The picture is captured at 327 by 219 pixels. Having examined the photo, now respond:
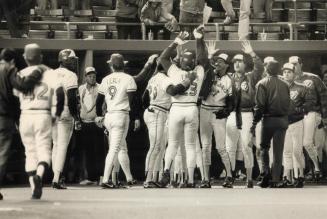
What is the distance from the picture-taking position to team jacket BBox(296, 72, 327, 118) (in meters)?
19.4

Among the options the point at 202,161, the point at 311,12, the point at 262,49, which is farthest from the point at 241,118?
the point at 311,12

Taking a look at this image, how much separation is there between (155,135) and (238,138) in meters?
1.54

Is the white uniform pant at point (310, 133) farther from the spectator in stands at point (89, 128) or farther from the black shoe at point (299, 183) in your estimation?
the spectator in stands at point (89, 128)

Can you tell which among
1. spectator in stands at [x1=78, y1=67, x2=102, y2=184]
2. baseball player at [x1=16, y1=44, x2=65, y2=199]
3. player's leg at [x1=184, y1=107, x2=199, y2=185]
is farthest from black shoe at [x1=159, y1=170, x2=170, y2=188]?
baseball player at [x1=16, y1=44, x2=65, y2=199]

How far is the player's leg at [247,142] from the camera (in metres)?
17.9

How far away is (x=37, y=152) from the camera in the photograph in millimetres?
13961

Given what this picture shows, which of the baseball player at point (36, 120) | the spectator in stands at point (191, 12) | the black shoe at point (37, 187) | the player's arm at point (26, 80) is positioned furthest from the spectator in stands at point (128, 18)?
the black shoe at point (37, 187)

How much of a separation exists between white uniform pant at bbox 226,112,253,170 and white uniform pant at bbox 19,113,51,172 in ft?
15.0

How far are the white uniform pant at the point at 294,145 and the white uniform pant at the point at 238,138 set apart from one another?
618 mm

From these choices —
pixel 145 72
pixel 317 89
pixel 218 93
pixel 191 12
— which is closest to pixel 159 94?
pixel 145 72

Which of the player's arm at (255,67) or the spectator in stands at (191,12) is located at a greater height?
the spectator in stands at (191,12)

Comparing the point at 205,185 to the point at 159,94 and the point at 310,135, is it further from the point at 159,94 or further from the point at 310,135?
the point at 310,135

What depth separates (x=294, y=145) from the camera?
1839cm

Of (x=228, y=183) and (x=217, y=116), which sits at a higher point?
(x=217, y=116)
